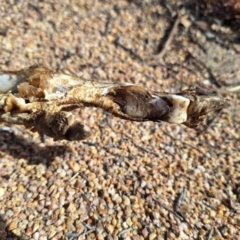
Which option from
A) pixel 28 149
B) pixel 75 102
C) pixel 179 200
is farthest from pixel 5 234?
pixel 179 200

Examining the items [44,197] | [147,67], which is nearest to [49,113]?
[44,197]

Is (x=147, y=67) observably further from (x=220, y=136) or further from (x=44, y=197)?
(x=44, y=197)

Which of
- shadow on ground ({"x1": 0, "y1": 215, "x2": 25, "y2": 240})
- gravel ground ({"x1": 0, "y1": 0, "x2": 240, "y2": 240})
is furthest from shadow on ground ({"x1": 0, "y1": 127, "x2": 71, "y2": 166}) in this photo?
shadow on ground ({"x1": 0, "y1": 215, "x2": 25, "y2": 240})

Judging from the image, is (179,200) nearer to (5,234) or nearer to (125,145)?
(125,145)

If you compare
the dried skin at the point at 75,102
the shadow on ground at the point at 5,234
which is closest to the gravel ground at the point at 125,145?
the shadow on ground at the point at 5,234

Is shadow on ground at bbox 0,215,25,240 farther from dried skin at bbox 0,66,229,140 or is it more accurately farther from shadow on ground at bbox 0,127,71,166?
dried skin at bbox 0,66,229,140

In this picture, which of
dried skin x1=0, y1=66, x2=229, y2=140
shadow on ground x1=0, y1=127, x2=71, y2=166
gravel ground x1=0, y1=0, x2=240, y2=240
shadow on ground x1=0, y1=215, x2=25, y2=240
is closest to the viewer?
dried skin x1=0, y1=66, x2=229, y2=140
